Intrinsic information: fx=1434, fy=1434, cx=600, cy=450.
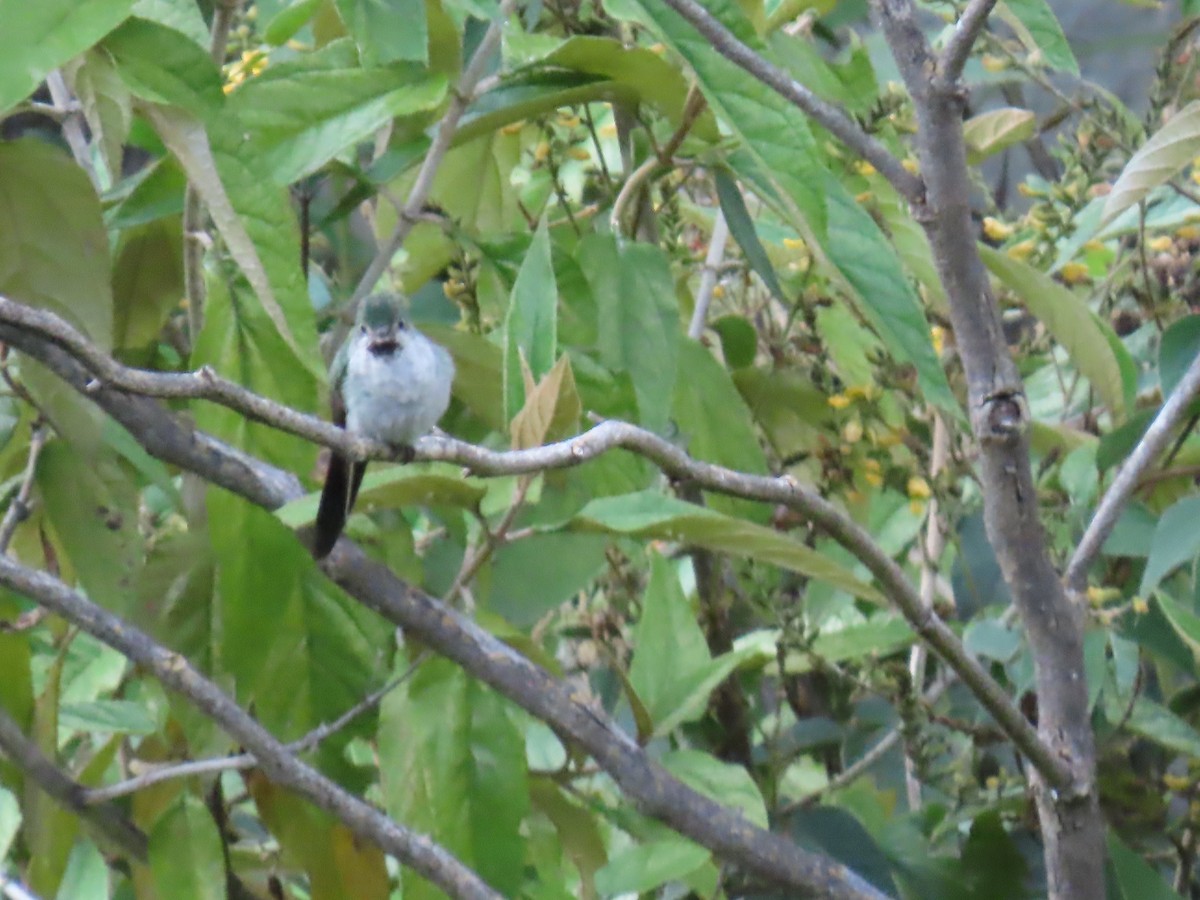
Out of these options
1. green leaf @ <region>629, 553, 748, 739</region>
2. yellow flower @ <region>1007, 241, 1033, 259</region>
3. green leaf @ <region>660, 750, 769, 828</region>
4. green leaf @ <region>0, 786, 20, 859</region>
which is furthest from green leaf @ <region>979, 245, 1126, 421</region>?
green leaf @ <region>0, 786, 20, 859</region>

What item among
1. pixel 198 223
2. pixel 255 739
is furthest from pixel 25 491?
pixel 255 739

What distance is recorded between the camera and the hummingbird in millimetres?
2043

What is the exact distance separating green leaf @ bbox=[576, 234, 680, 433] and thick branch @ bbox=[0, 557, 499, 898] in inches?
24.0

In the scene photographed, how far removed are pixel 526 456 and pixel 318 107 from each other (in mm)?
599

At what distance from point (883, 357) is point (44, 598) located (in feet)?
3.92

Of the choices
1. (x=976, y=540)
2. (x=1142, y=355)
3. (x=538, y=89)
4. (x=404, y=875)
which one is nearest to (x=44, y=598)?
(x=404, y=875)

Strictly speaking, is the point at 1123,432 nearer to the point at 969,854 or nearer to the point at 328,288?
the point at 969,854

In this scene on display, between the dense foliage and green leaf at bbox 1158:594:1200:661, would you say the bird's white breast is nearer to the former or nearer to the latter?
the dense foliage

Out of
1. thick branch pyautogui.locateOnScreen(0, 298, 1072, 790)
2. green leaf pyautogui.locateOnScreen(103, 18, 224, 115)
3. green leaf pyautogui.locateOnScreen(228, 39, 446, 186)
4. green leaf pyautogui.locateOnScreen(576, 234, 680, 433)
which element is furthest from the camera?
green leaf pyautogui.locateOnScreen(576, 234, 680, 433)

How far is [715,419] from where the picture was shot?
6.39 feet

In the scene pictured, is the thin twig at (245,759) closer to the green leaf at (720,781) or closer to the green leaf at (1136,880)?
the green leaf at (720,781)

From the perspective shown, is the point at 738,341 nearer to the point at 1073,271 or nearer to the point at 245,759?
the point at 1073,271

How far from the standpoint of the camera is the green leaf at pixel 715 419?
193cm

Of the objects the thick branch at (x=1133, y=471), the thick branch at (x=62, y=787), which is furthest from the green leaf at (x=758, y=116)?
the thick branch at (x=62, y=787)
